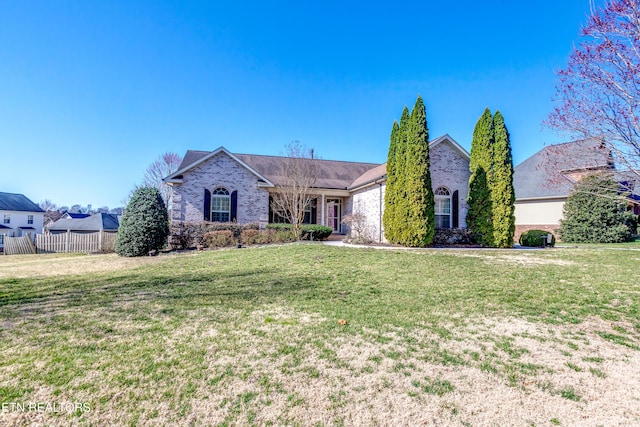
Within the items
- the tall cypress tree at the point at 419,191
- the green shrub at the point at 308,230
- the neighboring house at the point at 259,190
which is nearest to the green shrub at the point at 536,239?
the neighboring house at the point at 259,190

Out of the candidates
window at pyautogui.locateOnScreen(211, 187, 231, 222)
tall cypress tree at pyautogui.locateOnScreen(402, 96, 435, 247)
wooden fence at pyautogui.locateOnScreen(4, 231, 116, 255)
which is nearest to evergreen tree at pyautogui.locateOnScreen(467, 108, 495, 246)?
tall cypress tree at pyautogui.locateOnScreen(402, 96, 435, 247)

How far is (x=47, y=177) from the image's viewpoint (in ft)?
70.5

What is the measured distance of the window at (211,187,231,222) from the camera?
17.3m

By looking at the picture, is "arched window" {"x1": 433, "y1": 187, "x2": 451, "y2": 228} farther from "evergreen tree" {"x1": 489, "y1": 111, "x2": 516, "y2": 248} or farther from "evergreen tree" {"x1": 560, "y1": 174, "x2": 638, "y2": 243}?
"evergreen tree" {"x1": 560, "y1": 174, "x2": 638, "y2": 243}

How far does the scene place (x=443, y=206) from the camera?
52.6 feet

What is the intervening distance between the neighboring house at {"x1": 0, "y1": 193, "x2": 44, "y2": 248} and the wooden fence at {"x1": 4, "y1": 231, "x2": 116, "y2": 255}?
83.3 ft

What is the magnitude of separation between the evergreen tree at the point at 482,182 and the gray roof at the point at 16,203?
54127 mm

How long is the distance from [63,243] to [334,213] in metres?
17.3

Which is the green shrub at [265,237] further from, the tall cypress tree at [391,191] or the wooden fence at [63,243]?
the wooden fence at [63,243]

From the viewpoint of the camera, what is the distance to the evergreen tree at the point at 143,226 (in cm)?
1321

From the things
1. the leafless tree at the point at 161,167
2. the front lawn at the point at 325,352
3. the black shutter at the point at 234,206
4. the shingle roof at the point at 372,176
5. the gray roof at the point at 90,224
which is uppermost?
the leafless tree at the point at 161,167

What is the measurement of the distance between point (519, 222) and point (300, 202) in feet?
60.0

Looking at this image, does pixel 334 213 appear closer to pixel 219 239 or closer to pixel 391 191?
pixel 391 191

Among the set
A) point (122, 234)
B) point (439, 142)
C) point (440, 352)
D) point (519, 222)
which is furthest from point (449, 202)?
point (122, 234)
